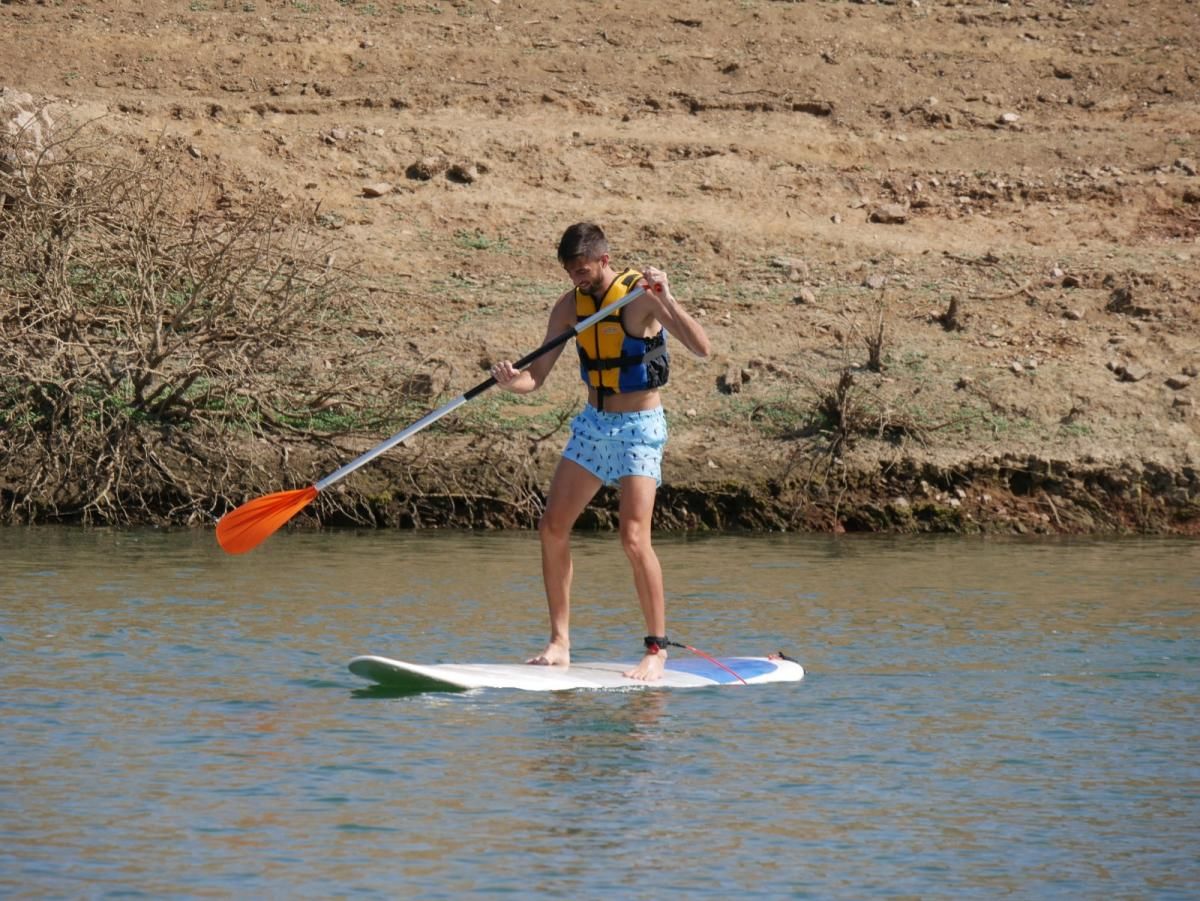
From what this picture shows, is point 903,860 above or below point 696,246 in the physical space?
below

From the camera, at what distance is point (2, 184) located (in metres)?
13.6

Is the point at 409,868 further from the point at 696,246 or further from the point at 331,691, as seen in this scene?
the point at 696,246

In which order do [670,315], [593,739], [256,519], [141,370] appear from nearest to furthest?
[593,739]
[670,315]
[256,519]
[141,370]

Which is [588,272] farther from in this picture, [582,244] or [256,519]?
[256,519]

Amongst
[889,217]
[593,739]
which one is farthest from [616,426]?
[889,217]

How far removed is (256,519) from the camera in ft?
30.8

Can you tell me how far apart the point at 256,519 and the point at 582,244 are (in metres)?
2.33

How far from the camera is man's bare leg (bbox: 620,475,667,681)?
7.92 m

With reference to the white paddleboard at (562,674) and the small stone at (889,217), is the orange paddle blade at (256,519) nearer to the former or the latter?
the white paddleboard at (562,674)

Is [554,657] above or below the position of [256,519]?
below

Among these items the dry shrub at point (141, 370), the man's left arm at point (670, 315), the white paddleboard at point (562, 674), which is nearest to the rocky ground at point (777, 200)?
the dry shrub at point (141, 370)

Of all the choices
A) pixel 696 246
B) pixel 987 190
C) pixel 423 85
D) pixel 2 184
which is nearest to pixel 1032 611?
pixel 2 184

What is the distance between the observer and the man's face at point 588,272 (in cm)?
796

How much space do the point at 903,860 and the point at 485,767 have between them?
1535 mm
